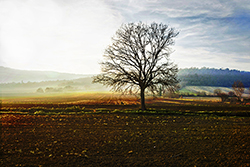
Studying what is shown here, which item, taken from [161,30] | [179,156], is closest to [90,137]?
[179,156]

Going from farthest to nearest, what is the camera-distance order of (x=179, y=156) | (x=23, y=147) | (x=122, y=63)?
(x=122, y=63)
(x=23, y=147)
(x=179, y=156)

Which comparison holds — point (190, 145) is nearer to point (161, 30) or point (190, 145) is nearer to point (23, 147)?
point (23, 147)

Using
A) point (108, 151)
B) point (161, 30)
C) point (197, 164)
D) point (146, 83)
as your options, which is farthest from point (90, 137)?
point (161, 30)

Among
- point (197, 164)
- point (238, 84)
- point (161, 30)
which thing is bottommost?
point (197, 164)

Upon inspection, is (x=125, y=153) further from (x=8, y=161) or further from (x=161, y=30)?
(x=161, y=30)

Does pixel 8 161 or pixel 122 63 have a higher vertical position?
pixel 122 63

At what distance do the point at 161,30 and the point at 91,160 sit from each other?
68.4ft

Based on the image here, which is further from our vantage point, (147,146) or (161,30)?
(161,30)

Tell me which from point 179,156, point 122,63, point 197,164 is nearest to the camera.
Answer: point 197,164

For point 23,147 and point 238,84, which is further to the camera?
point 238,84

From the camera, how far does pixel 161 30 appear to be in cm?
2473

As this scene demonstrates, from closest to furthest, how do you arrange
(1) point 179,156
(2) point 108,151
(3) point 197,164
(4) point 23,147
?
(3) point 197,164 → (1) point 179,156 → (2) point 108,151 → (4) point 23,147

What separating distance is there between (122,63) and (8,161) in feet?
60.4

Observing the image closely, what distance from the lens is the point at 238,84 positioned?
50.8 m
